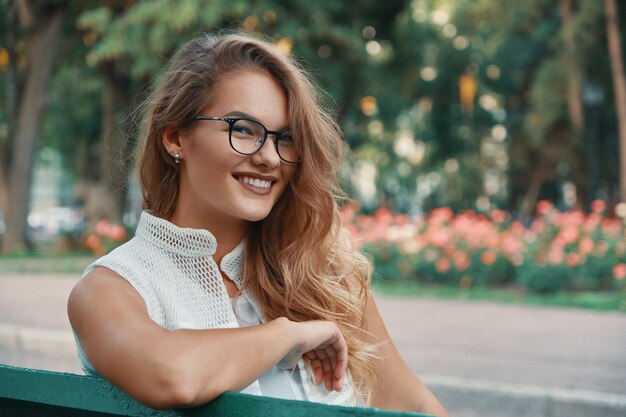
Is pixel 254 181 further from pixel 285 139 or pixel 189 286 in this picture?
pixel 189 286

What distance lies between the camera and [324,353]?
1.86 m

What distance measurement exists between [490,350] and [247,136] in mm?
6320

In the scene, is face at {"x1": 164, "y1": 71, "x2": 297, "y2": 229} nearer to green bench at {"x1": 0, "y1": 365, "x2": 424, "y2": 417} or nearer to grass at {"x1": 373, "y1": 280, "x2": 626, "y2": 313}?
green bench at {"x1": 0, "y1": 365, "x2": 424, "y2": 417}

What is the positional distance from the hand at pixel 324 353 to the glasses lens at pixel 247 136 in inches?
16.3

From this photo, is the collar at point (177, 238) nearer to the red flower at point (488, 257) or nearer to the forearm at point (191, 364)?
the forearm at point (191, 364)

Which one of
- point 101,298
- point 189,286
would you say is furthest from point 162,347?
point 189,286

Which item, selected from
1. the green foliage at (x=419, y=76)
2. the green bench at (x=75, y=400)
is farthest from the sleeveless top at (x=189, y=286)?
the green foliage at (x=419, y=76)

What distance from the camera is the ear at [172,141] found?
200 cm

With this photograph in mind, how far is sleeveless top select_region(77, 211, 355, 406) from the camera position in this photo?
1749mm

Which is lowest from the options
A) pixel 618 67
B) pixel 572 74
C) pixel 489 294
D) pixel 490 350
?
pixel 489 294

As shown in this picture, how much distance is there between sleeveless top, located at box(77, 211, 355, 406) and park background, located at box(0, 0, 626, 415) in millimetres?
645

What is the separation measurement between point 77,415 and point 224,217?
675 mm

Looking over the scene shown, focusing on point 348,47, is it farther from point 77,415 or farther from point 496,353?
point 77,415

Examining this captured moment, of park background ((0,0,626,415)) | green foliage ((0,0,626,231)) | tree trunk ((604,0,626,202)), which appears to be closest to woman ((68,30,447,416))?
park background ((0,0,626,415))
